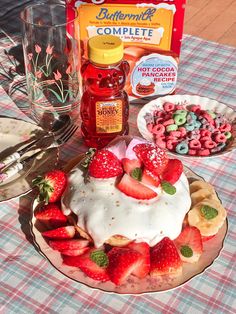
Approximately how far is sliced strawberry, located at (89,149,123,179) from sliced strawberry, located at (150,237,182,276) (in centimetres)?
14

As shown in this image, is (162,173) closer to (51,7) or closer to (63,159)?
(63,159)

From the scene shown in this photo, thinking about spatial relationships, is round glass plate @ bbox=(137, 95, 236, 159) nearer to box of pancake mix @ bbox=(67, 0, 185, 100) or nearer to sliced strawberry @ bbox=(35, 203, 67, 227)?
box of pancake mix @ bbox=(67, 0, 185, 100)

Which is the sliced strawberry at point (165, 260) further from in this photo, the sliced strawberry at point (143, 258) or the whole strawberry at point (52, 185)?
the whole strawberry at point (52, 185)

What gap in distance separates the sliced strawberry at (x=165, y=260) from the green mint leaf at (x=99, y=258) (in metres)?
0.07

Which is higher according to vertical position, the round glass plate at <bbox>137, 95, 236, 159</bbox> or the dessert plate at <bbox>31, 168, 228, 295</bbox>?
the dessert plate at <bbox>31, 168, 228, 295</bbox>

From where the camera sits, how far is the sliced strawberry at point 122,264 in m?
0.70

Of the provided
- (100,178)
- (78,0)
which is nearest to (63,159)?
(100,178)

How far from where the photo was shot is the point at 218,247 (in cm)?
77

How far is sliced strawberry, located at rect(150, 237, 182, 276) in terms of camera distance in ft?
2.35

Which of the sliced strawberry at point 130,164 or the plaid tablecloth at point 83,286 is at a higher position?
the sliced strawberry at point 130,164

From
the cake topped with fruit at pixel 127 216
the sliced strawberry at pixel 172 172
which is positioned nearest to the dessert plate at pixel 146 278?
the cake topped with fruit at pixel 127 216

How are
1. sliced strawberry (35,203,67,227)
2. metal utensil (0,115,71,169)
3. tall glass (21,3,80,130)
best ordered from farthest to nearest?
1. tall glass (21,3,80,130)
2. metal utensil (0,115,71,169)
3. sliced strawberry (35,203,67,227)

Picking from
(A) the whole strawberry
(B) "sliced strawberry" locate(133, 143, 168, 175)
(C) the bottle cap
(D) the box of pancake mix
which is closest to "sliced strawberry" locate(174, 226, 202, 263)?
(B) "sliced strawberry" locate(133, 143, 168, 175)

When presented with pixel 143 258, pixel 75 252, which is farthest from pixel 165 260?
pixel 75 252
